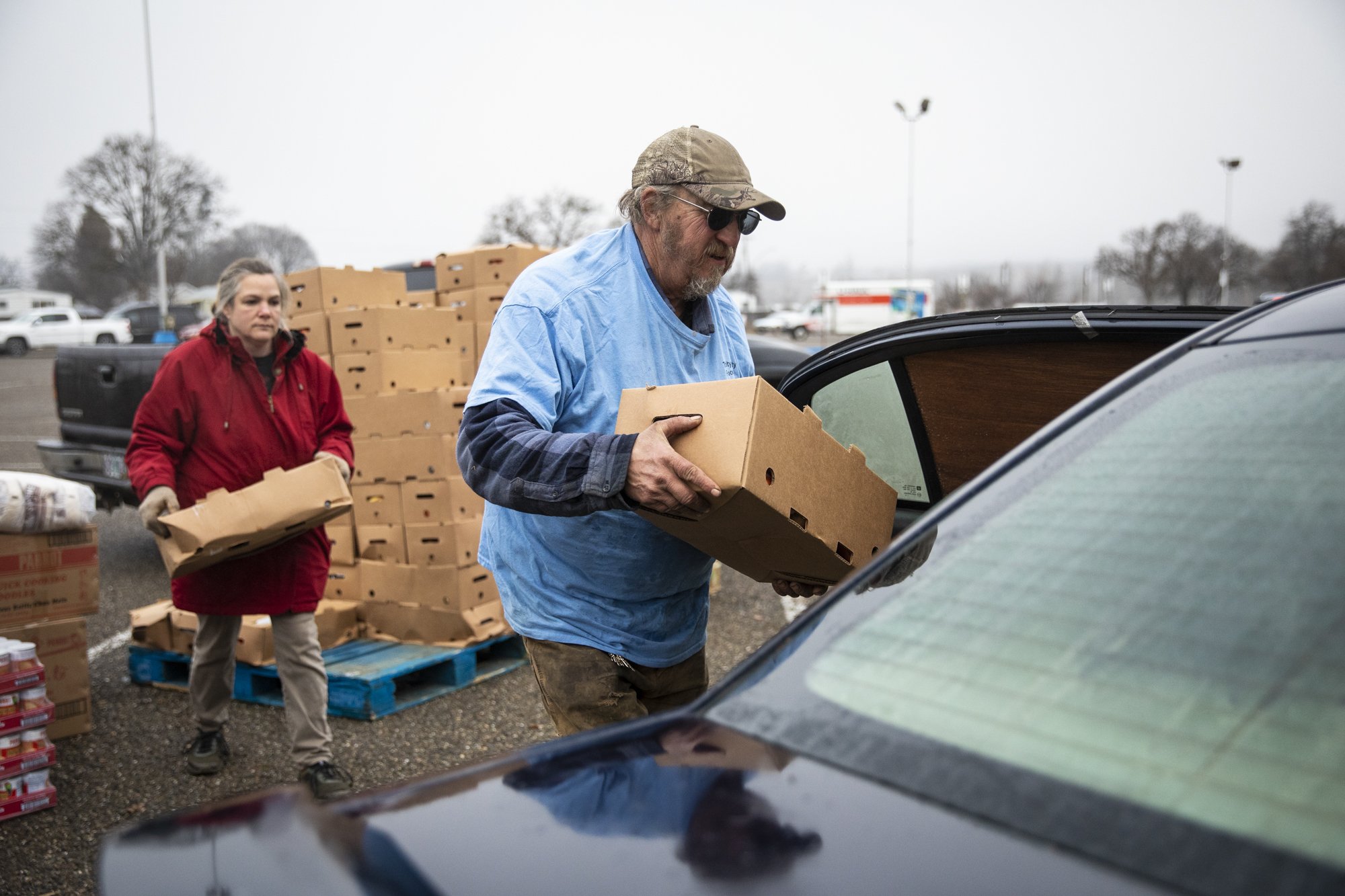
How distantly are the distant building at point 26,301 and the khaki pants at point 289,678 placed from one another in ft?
200

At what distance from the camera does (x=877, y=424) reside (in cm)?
272

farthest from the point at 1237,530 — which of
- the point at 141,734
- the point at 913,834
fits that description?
the point at 141,734

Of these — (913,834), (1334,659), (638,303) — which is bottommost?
(913,834)

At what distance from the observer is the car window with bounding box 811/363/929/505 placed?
2.66 m

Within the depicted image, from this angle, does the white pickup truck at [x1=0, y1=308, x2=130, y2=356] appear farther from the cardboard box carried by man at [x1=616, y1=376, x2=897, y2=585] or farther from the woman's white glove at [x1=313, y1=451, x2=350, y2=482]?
the cardboard box carried by man at [x1=616, y1=376, x2=897, y2=585]

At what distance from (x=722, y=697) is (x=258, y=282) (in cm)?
306

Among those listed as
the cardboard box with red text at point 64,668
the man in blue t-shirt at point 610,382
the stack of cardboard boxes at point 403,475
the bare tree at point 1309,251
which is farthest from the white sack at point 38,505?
the bare tree at point 1309,251

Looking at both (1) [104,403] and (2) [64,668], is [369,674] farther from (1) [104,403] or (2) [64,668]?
(1) [104,403]

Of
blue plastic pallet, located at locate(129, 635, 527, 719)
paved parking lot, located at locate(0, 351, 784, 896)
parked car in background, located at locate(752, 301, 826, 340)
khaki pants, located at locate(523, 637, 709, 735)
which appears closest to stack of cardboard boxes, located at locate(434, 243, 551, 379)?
blue plastic pallet, located at locate(129, 635, 527, 719)

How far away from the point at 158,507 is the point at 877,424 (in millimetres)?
2459

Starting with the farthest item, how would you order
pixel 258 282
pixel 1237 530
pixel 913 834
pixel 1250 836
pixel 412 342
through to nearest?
pixel 412 342, pixel 258 282, pixel 1237 530, pixel 913 834, pixel 1250 836

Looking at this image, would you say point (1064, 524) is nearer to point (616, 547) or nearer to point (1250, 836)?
point (1250, 836)

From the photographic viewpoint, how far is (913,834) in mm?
944

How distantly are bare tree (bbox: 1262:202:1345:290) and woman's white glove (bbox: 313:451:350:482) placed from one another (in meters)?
49.4
